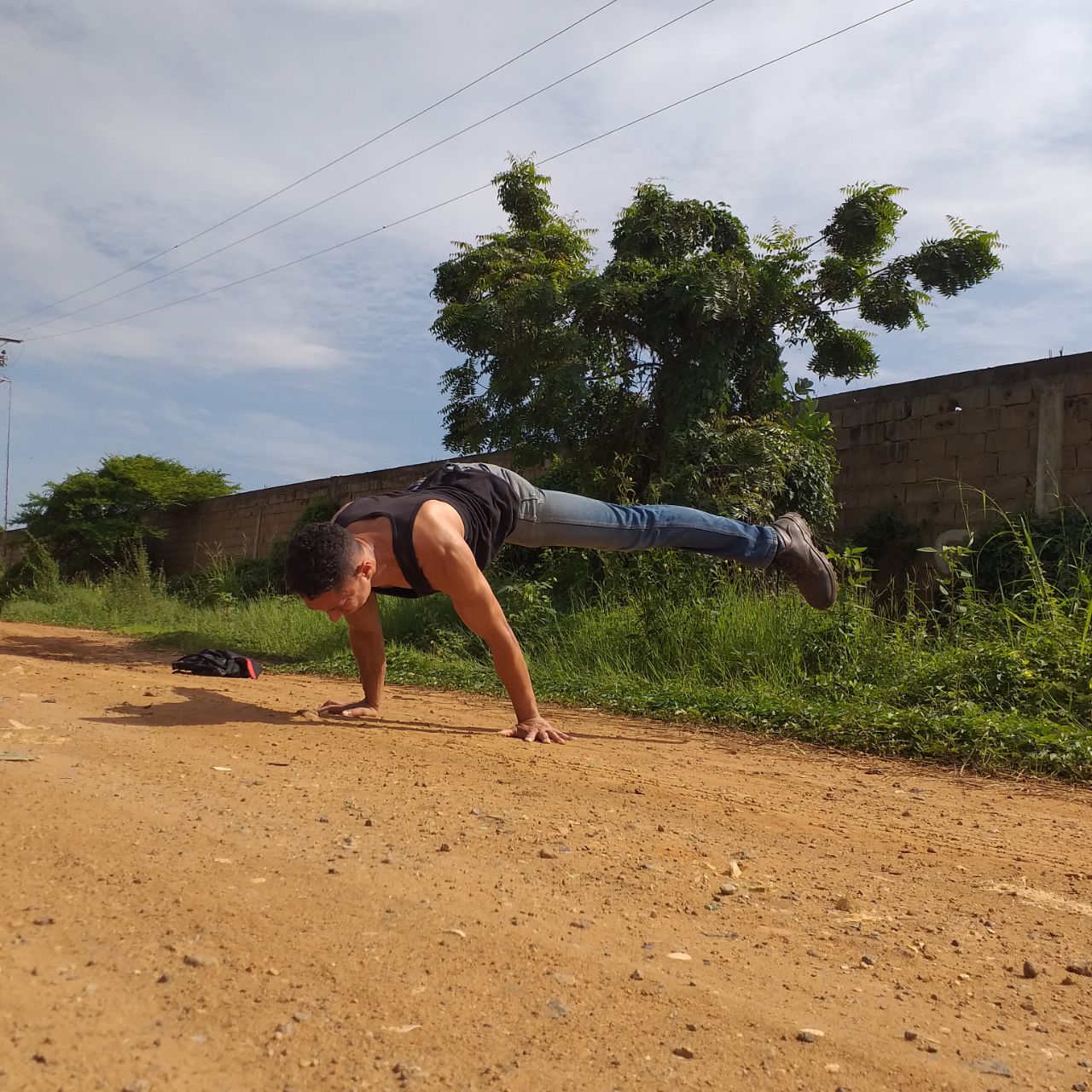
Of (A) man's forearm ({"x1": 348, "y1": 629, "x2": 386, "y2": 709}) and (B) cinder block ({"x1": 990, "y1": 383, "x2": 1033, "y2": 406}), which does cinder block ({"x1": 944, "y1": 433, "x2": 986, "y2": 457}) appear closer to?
(B) cinder block ({"x1": 990, "y1": 383, "x2": 1033, "y2": 406})

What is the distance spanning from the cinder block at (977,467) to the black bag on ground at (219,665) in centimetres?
557

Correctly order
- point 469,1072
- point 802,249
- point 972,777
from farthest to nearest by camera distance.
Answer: point 802,249 → point 972,777 → point 469,1072

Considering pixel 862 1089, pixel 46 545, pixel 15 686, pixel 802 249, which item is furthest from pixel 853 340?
pixel 46 545

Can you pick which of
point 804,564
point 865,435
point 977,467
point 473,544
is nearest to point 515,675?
point 473,544

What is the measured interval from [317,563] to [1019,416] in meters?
6.14

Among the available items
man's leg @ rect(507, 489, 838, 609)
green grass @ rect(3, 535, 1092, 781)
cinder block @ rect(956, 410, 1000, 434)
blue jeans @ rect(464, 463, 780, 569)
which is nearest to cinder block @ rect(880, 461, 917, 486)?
cinder block @ rect(956, 410, 1000, 434)

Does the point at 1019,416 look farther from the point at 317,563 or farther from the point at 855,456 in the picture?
the point at 317,563

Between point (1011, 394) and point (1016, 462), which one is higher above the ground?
point (1011, 394)

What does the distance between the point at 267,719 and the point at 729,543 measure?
216 cm

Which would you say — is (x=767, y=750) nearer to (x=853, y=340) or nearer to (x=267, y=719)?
(x=267, y=719)

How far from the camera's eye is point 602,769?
335cm

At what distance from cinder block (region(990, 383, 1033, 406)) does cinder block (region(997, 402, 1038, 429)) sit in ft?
0.13

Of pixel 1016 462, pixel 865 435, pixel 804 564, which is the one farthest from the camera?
pixel 865 435

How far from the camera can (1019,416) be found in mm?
7629
